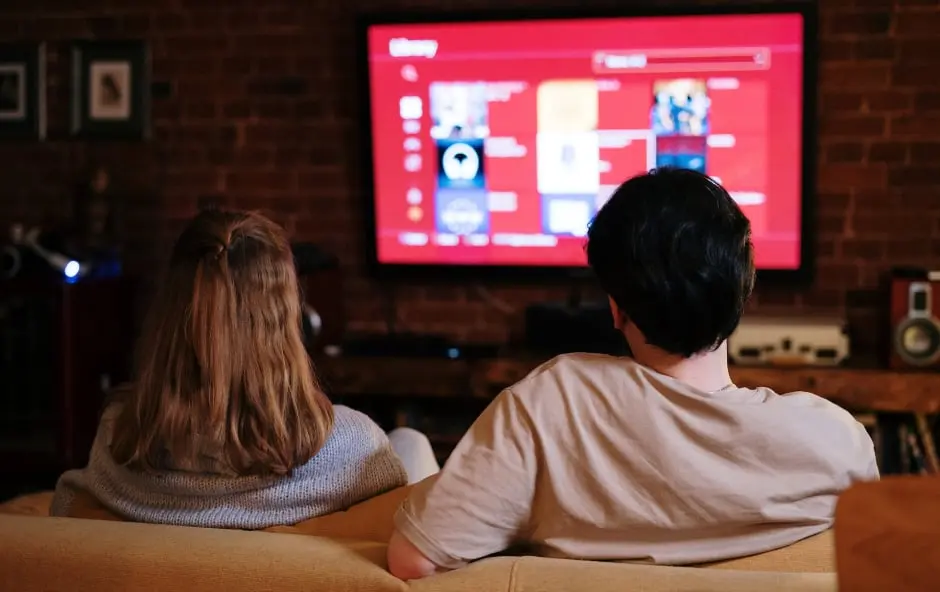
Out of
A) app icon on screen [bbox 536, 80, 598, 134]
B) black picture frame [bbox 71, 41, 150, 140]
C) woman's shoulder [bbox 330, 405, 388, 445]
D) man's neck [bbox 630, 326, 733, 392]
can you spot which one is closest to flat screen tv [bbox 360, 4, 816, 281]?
app icon on screen [bbox 536, 80, 598, 134]

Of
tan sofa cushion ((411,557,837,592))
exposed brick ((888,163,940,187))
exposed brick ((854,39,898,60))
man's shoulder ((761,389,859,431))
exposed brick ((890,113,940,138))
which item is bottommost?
tan sofa cushion ((411,557,837,592))

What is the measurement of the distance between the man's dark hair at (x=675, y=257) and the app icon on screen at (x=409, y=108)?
2.76 metres

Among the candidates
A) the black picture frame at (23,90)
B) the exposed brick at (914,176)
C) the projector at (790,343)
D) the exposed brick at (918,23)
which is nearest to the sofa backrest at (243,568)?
the projector at (790,343)

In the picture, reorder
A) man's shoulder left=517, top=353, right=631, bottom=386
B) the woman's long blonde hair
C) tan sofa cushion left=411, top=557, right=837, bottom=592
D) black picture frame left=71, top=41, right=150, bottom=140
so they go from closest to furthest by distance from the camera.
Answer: tan sofa cushion left=411, top=557, right=837, bottom=592
man's shoulder left=517, top=353, right=631, bottom=386
the woman's long blonde hair
black picture frame left=71, top=41, right=150, bottom=140

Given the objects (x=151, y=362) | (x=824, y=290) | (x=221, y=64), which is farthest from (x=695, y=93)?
(x=151, y=362)

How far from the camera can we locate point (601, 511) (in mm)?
1370

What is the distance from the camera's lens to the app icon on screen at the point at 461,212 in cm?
410

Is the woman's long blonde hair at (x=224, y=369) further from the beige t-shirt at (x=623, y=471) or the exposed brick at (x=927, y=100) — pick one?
the exposed brick at (x=927, y=100)

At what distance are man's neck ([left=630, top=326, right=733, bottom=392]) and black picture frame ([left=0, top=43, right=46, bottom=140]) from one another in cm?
377

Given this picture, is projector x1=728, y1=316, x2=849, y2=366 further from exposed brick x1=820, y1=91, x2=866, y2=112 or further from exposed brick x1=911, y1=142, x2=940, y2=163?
exposed brick x1=820, y1=91, x2=866, y2=112

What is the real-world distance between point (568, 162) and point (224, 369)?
2.55 metres

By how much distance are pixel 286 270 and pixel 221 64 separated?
2.94 meters

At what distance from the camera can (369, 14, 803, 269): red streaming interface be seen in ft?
12.6

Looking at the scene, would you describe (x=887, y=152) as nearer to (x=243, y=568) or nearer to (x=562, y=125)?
(x=562, y=125)
